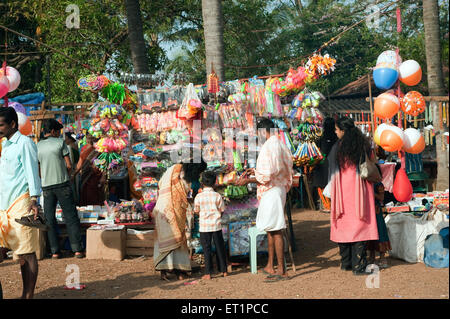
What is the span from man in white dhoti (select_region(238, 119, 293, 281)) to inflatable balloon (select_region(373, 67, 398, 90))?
195cm

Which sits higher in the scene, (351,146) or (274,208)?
(351,146)

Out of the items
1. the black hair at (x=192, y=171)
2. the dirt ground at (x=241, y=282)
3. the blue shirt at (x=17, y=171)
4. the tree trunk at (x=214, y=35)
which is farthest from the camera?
the tree trunk at (x=214, y=35)

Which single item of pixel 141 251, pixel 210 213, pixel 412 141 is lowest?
pixel 141 251

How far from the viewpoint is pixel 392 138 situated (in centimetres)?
691

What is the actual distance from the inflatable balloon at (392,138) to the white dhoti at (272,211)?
191 centimetres

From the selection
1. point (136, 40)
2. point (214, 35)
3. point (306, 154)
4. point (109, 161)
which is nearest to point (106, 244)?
point (109, 161)

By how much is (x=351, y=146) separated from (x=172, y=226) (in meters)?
2.24

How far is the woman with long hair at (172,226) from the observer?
6.05 m

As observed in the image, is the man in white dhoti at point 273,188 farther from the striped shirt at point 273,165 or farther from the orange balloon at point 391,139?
the orange balloon at point 391,139

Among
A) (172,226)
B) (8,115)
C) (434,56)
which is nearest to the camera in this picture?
(8,115)

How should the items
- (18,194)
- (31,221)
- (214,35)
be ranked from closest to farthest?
(31,221)
(18,194)
(214,35)

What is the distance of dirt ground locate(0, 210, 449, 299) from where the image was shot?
5176 mm

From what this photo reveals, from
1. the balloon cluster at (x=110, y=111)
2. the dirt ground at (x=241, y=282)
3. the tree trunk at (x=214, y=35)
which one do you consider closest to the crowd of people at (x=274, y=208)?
the dirt ground at (x=241, y=282)

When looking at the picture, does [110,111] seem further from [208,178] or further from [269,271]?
[269,271]
